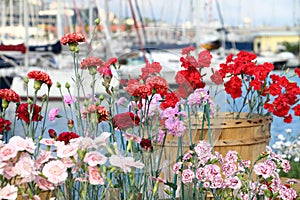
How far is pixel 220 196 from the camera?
2521mm

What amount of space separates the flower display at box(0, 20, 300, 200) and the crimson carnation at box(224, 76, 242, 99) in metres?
1.17

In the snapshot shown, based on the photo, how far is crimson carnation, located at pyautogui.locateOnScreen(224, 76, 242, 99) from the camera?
407 centimetres

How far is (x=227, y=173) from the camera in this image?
2.42 meters

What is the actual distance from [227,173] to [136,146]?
321 millimetres

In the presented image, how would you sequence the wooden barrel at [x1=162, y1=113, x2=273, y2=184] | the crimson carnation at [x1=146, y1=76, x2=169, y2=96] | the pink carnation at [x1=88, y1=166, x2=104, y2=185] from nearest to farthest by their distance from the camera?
the pink carnation at [x1=88, y1=166, x2=104, y2=185] → the crimson carnation at [x1=146, y1=76, x2=169, y2=96] → the wooden barrel at [x1=162, y1=113, x2=273, y2=184]

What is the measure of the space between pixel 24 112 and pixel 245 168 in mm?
819

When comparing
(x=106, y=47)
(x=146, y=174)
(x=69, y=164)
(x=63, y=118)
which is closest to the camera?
(x=69, y=164)

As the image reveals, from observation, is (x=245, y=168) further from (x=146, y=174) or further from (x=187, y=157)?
(x=146, y=174)

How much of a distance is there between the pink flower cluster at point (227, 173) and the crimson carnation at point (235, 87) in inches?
60.1

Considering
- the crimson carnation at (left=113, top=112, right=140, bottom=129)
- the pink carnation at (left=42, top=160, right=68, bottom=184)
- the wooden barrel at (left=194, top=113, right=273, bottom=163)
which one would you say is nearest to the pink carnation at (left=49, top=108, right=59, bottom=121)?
the crimson carnation at (left=113, top=112, right=140, bottom=129)

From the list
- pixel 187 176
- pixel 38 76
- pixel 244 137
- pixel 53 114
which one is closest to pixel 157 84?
pixel 187 176

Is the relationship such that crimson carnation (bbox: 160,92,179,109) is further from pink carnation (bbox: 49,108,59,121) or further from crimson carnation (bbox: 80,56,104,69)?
pink carnation (bbox: 49,108,59,121)

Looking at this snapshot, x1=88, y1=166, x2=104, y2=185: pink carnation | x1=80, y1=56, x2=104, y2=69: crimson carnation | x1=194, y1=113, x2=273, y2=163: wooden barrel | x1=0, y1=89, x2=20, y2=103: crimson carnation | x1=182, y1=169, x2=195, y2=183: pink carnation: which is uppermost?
x1=80, y1=56, x2=104, y2=69: crimson carnation

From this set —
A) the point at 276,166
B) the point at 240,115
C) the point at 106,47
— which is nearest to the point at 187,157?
the point at 276,166
